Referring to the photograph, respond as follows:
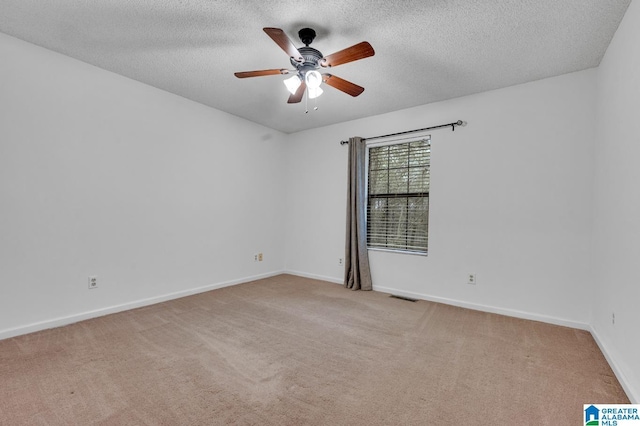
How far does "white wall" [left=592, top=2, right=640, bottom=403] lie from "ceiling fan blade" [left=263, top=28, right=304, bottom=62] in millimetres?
2235

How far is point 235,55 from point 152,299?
9.35 feet

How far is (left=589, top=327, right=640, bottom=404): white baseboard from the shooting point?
5.57 feet

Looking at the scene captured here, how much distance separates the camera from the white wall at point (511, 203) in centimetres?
289

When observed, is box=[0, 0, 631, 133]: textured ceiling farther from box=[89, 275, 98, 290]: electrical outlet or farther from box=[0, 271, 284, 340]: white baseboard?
box=[0, 271, 284, 340]: white baseboard

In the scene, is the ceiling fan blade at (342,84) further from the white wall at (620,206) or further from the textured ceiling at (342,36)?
the white wall at (620,206)

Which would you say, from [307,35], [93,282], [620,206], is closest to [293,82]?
[307,35]

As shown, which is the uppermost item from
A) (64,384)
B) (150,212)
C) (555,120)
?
(555,120)

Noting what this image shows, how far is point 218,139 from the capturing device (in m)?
4.18

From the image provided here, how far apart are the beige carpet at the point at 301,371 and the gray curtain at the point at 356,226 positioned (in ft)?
3.45

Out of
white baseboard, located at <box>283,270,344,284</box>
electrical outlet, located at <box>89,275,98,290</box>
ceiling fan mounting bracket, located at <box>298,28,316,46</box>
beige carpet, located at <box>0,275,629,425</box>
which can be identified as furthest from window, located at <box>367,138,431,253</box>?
electrical outlet, located at <box>89,275,98,290</box>

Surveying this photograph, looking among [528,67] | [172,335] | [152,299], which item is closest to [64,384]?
[172,335]

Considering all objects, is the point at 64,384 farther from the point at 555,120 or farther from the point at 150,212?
the point at 555,120

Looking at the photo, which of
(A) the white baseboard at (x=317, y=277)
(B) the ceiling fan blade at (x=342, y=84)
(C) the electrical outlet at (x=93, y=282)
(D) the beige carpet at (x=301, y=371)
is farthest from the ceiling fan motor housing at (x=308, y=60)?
(A) the white baseboard at (x=317, y=277)

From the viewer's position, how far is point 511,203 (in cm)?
322
